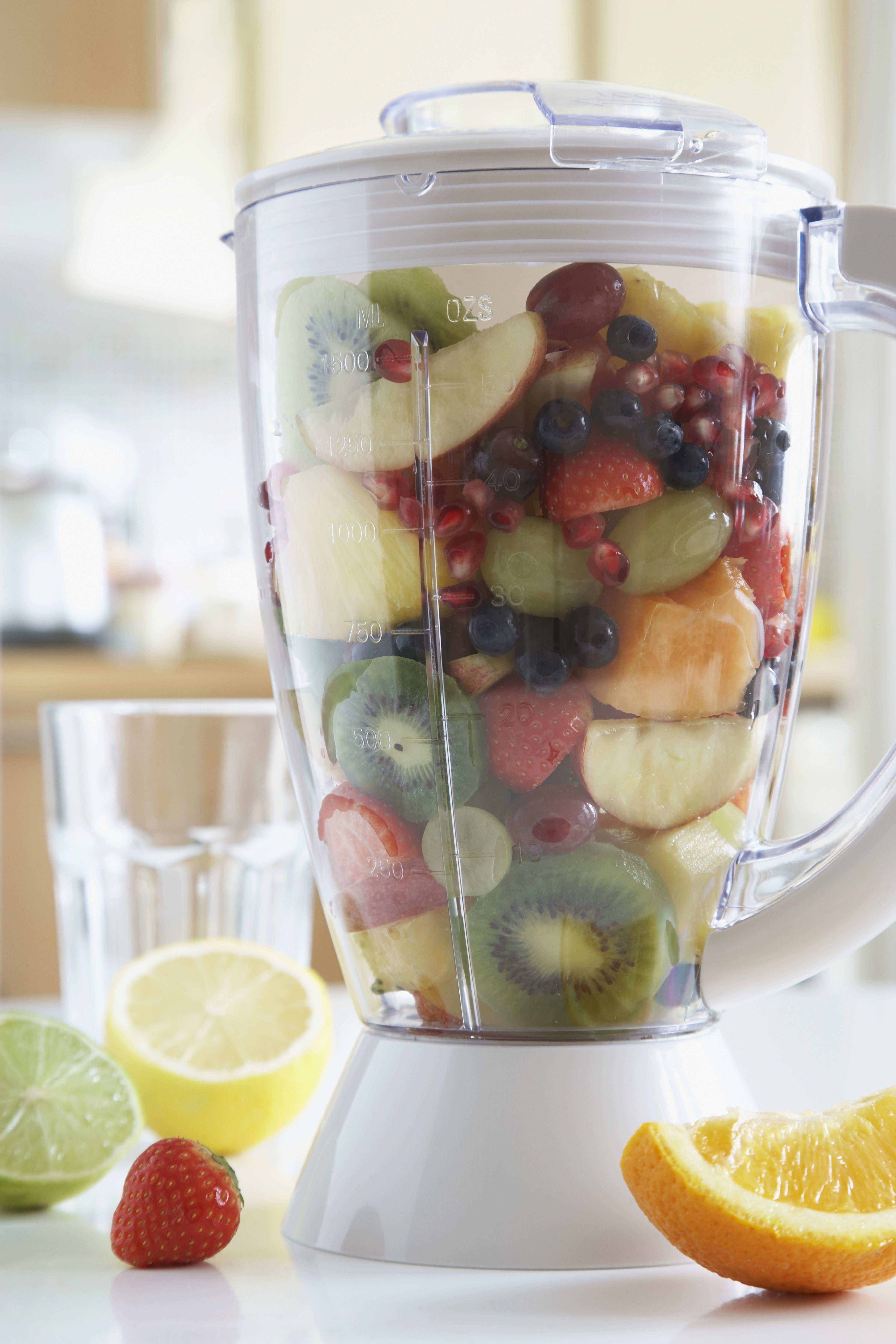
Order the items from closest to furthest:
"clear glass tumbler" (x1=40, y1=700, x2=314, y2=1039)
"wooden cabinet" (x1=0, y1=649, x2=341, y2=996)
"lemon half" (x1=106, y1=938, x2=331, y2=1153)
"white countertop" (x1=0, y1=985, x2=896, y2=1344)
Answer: "white countertop" (x1=0, y1=985, x2=896, y2=1344)
"lemon half" (x1=106, y1=938, x2=331, y2=1153)
"clear glass tumbler" (x1=40, y1=700, x2=314, y2=1039)
"wooden cabinet" (x1=0, y1=649, x2=341, y2=996)

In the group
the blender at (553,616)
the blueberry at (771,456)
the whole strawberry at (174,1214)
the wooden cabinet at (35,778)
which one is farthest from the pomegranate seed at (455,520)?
the wooden cabinet at (35,778)

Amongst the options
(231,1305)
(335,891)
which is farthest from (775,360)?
(231,1305)

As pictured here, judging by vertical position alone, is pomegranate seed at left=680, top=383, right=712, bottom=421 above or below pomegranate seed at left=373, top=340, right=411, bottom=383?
below

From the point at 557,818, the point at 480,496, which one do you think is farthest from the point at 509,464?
the point at 557,818

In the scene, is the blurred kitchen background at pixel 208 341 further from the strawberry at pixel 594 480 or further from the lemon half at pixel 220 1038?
the strawberry at pixel 594 480

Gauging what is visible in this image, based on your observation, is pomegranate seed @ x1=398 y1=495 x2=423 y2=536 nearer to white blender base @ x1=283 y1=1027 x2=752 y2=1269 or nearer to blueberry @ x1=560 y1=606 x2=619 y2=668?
blueberry @ x1=560 y1=606 x2=619 y2=668

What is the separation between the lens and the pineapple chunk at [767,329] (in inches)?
18.7

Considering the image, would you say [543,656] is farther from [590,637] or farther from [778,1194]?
[778,1194]

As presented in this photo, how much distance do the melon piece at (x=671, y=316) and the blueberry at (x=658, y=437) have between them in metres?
0.02

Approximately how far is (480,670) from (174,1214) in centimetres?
20

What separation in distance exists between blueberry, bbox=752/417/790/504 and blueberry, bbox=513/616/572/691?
0.31ft

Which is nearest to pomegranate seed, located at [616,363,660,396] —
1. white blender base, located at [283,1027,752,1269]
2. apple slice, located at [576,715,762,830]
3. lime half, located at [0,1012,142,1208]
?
apple slice, located at [576,715,762,830]

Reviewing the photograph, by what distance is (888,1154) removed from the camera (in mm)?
430

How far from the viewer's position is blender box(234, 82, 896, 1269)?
45 cm
